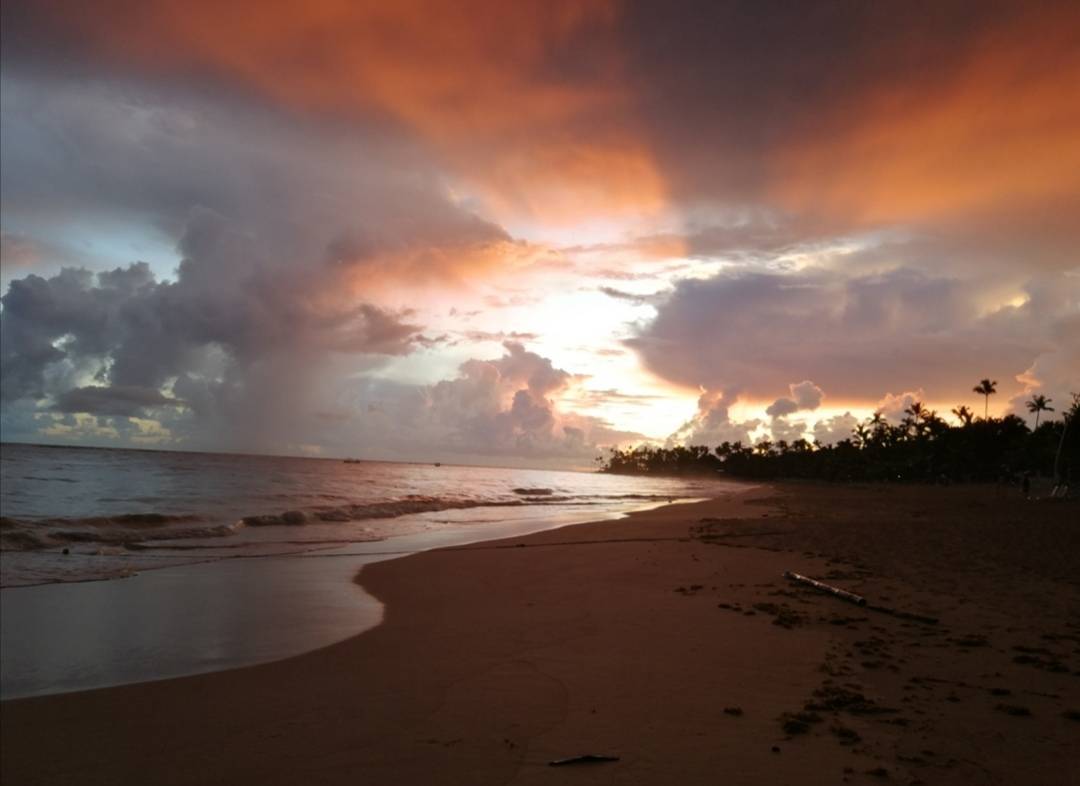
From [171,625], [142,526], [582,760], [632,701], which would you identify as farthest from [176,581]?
[142,526]

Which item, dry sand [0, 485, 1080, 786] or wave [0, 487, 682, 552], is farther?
wave [0, 487, 682, 552]

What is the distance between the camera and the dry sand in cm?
435

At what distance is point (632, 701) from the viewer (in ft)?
18.0

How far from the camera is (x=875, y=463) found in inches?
4085

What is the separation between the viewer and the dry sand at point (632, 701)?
14.3 ft

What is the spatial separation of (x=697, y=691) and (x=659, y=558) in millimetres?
9111

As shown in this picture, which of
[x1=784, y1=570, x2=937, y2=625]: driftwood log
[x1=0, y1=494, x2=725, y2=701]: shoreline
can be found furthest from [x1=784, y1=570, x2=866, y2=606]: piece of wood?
[x1=0, y1=494, x2=725, y2=701]: shoreline

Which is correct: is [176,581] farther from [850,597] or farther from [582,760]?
[850,597]

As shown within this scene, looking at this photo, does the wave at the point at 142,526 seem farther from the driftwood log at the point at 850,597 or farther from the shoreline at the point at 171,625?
the driftwood log at the point at 850,597

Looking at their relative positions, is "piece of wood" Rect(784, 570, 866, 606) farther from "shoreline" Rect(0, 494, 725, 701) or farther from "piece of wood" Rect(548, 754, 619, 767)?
"shoreline" Rect(0, 494, 725, 701)

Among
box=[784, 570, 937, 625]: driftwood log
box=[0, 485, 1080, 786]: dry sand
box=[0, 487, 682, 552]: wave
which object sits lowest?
box=[0, 487, 682, 552]: wave

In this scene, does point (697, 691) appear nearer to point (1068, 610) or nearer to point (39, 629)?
point (1068, 610)

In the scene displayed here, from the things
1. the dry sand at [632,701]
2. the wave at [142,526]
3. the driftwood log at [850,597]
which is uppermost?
the driftwood log at [850,597]

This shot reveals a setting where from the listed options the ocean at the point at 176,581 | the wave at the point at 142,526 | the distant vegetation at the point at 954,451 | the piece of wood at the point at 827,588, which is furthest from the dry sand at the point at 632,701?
the distant vegetation at the point at 954,451
